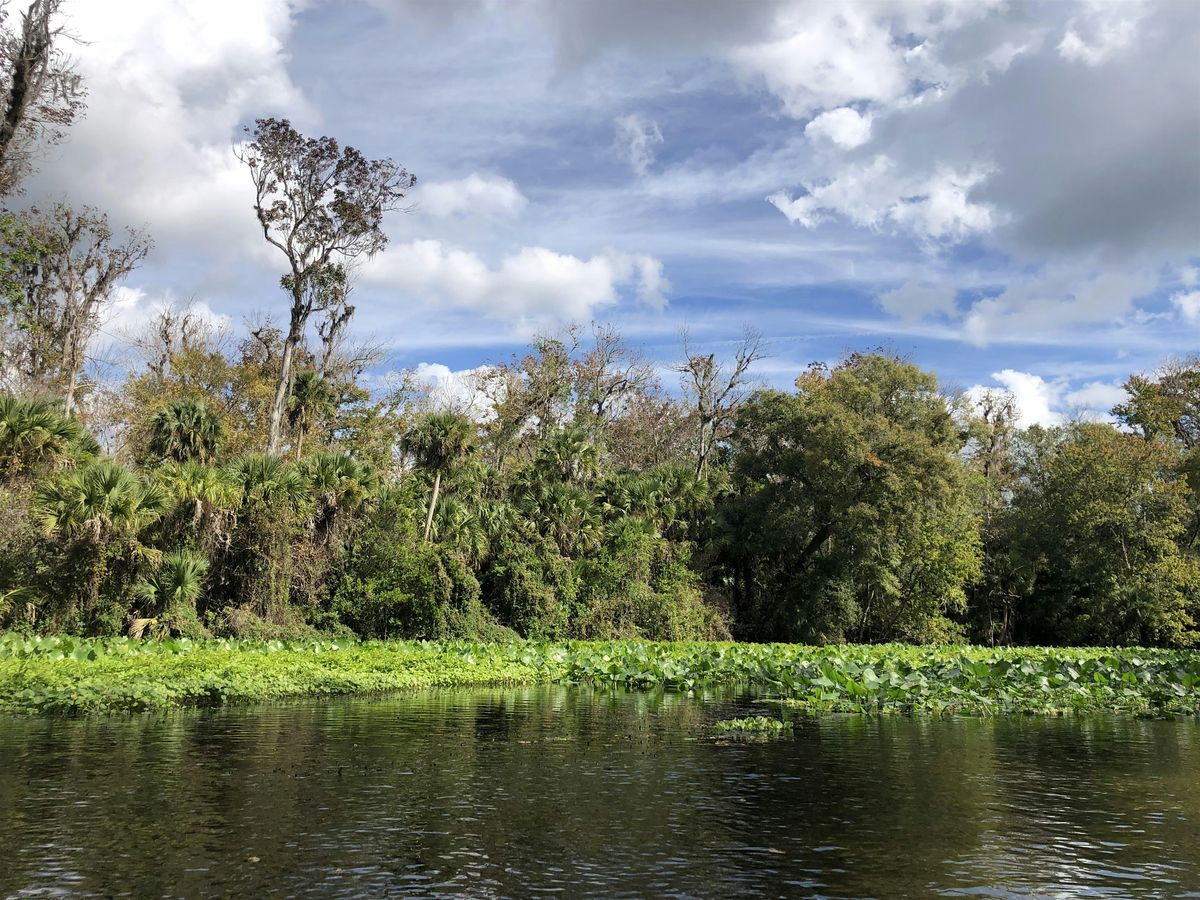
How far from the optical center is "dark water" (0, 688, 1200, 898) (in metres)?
6.15

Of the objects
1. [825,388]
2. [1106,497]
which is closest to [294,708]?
[825,388]

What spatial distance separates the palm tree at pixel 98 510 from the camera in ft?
67.7

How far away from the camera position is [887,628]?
1490 inches

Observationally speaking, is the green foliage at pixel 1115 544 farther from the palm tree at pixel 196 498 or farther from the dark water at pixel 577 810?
the palm tree at pixel 196 498

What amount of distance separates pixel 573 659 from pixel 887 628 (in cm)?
1951

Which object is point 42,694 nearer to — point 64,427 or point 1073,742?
point 64,427

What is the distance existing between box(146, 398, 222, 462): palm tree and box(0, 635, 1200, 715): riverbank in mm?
6849

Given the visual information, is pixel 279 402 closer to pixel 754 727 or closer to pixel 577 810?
pixel 754 727

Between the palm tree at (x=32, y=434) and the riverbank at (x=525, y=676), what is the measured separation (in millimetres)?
5449

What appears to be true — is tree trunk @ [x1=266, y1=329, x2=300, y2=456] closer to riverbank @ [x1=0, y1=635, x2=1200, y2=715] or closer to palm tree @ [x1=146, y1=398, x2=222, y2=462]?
palm tree @ [x1=146, y1=398, x2=222, y2=462]

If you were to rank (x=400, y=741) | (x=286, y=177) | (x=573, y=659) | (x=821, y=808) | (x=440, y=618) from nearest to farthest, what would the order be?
(x=821, y=808) < (x=400, y=741) < (x=573, y=659) < (x=440, y=618) < (x=286, y=177)

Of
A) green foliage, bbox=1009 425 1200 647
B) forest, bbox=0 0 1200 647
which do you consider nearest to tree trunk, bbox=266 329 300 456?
forest, bbox=0 0 1200 647

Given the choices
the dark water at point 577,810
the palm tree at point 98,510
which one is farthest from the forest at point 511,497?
the dark water at point 577,810

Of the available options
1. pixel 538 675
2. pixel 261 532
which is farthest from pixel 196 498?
pixel 538 675
